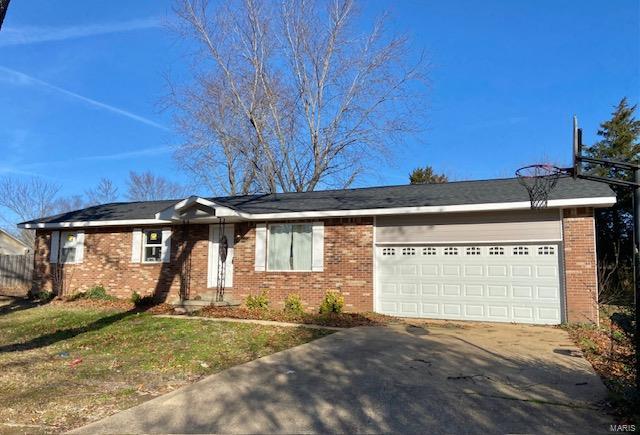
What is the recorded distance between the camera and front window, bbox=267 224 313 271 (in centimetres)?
1430

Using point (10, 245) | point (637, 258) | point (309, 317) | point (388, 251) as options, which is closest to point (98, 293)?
point (309, 317)

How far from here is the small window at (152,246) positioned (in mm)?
16500

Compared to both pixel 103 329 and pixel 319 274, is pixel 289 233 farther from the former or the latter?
pixel 103 329

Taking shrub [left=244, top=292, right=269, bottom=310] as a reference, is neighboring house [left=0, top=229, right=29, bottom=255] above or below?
above

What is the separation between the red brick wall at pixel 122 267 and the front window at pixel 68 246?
0.91ft

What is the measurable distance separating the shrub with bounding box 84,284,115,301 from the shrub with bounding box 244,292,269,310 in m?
5.24

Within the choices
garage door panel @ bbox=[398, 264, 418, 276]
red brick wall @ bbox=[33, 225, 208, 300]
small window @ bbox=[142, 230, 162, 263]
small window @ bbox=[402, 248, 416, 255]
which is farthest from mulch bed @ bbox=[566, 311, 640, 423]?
small window @ bbox=[142, 230, 162, 263]

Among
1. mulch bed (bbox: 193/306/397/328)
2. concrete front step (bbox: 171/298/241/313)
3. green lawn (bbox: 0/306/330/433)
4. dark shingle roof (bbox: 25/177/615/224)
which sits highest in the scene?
dark shingle roof (bbox: 25/177/615/224)

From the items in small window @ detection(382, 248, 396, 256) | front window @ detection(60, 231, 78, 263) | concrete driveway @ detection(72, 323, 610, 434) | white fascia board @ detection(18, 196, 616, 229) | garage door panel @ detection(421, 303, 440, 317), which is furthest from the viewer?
front window @ detection(60, 231, 78, 263)

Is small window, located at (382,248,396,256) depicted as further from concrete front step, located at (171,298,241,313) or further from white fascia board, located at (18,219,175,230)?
white fascia board, located at (18,219,175,230)

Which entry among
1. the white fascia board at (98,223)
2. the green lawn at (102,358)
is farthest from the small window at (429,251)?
the white fascia board at (98,223)

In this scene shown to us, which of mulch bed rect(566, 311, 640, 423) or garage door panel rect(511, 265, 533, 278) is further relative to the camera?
garage door panel rect(511, 265, 533, 278)

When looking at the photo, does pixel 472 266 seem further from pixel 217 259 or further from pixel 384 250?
pixel 217 259

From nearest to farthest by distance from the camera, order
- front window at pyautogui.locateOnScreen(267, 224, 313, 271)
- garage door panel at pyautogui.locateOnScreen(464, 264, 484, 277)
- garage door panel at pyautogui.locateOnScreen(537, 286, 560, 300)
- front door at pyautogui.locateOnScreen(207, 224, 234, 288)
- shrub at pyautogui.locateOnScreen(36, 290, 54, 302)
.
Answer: garage door panel at pyautogui.locateOnScreen(537, 286, 560, 300)
garage door panel at pyautogui.locateOnScreen(464, 264, 484, 277)
front window at pyautogui.locateOnScreen(267, 224, 313, 271)
front door at pyautogui.locateOnScreen(207, 224, 234, 288)
shrub at pyautogui.locateOnScreen(36, 290, 54, 302)
